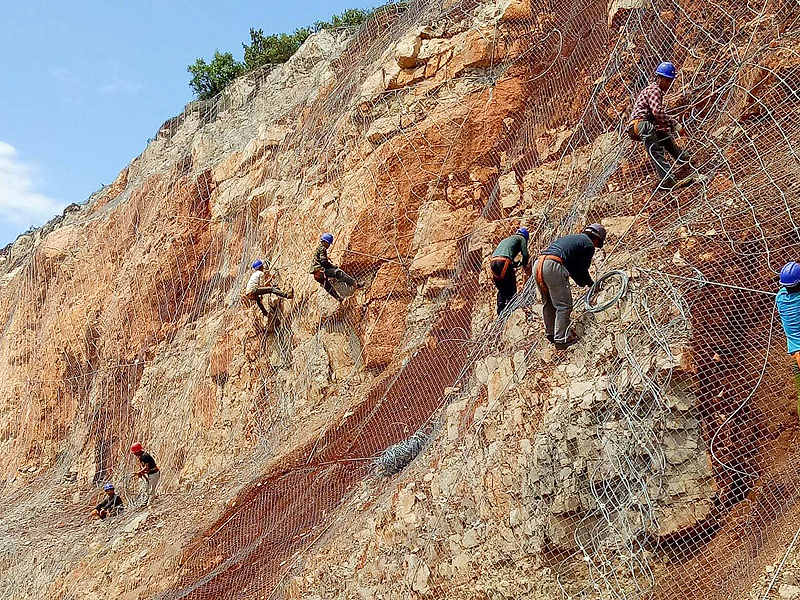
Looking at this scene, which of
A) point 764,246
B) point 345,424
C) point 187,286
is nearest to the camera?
point 764,246

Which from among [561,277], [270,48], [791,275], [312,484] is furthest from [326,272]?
[270,48]

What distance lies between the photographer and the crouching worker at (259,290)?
1080 cm

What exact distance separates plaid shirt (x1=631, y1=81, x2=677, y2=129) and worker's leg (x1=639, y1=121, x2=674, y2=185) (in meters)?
0.06

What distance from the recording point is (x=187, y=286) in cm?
1391

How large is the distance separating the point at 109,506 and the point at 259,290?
4.31 metres

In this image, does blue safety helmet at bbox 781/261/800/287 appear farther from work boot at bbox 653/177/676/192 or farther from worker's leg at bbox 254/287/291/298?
worker's leg at bbox 254/287/291/298

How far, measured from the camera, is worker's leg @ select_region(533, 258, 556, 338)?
18.2 feet

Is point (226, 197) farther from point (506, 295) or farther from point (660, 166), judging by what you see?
point (660, 166)

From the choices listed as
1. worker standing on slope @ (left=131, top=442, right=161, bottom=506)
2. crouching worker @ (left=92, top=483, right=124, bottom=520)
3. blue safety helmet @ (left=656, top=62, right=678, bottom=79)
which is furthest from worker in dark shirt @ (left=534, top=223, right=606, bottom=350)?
crouching worker @ (left=92, top=483, right=124, bottom=520)

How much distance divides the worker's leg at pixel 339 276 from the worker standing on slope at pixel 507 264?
2994 mm

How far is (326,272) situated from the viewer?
9.73m

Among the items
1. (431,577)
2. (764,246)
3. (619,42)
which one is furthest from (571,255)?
(619,42)

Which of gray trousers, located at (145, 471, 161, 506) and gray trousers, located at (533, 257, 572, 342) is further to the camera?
gray trousers, located at (145, 471, 161, 506)

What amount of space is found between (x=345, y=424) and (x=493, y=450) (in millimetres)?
3220
